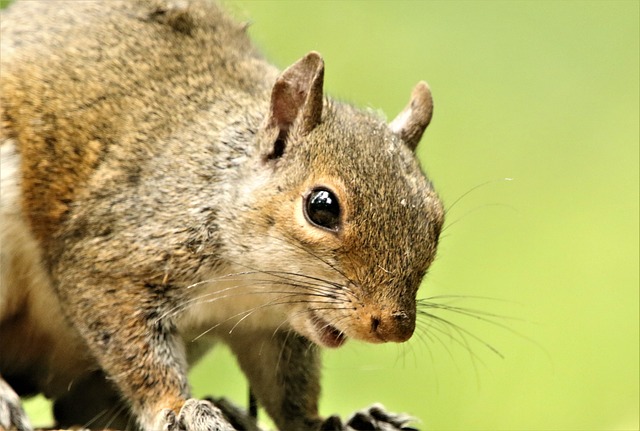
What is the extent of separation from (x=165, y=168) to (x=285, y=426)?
906 millimetres

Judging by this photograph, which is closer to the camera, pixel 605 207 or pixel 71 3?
pixel 71 3

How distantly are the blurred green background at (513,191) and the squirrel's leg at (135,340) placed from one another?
5.20ft

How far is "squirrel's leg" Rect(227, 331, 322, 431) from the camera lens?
347 centimetres

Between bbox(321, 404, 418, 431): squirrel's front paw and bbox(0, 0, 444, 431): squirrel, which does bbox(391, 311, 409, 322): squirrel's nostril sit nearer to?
bbox(0, 0, 444, 431): squirrel

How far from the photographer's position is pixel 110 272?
10.5 ft

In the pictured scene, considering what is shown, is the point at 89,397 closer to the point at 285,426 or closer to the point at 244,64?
the point at 285,426

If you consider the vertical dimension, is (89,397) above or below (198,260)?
below

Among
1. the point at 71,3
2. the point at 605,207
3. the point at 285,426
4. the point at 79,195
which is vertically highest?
the point at 605,207

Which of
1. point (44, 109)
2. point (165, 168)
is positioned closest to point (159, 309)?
point (165, 168)

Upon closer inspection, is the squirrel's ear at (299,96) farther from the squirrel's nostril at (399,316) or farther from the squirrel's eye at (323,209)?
the squirrel's nostril at (399,316)

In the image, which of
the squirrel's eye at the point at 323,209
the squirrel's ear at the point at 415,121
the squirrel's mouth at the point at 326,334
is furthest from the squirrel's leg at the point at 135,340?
the squirrel's ear at the point at 415,121

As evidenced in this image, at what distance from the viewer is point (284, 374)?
11.4 ft

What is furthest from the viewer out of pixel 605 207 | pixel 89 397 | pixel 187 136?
pixel 605 207

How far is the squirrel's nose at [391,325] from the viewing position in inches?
110
